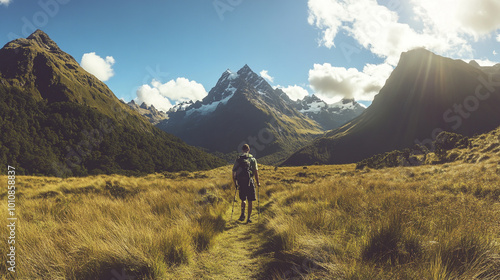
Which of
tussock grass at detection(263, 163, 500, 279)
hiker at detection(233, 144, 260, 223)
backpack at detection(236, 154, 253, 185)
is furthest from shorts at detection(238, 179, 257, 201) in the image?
tussock grass at detection(263, 163, 500, 279)

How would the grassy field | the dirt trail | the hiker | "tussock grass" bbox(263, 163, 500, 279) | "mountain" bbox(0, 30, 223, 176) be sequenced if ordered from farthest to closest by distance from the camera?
1. "mountain" bbox(0, 30, 223, 176)
2. the hiker
3. the dirt trail
4. the grassy field
5. "tussock grass" bbox(263, 163, 500, 279)

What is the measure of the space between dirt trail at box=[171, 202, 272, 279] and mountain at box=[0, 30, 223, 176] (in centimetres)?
12972

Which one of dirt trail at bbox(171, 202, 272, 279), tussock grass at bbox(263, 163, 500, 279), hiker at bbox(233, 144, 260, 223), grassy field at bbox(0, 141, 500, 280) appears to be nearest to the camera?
tussock grass at bbox(263, 163, 500, 279)

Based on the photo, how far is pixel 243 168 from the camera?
344 inches

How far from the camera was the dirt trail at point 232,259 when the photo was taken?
3865mm

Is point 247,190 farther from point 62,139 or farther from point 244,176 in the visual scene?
point 62,139

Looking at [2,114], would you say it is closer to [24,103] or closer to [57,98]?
[24,103]

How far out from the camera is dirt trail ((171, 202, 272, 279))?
152 inches

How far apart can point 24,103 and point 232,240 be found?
17862 centimetres

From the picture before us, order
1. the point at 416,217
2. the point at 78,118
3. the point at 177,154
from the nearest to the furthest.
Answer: the point at 416,217
the point at 78,118
the point at 177,154

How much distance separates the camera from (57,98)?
171625 millimetres

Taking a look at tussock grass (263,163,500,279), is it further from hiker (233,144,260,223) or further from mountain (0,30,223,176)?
mountain (0,30,223,176)

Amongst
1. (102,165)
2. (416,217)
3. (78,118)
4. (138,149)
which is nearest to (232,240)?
Answer: (416,217)

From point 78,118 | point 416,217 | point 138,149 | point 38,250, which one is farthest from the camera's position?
point 138,149
